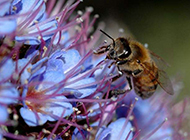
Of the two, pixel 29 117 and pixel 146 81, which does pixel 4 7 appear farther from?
pixel 146 81

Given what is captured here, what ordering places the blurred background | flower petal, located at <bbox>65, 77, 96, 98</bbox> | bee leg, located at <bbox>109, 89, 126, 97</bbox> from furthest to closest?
the blurred background < bee leg, located at <bbox>109, 89, 126, 97</bbox> < flower petal, located at <bbox>65, 77, 96, 98</bbox>

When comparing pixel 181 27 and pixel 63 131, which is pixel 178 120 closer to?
pixel 63 131

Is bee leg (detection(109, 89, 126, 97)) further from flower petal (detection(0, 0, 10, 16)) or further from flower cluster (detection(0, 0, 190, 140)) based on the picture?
flower petal (detection(0, 0, 10, 16))

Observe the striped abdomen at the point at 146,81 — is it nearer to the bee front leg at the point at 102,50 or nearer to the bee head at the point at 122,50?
the bee head at the point at 122,50

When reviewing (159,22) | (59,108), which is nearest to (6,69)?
(59,108)

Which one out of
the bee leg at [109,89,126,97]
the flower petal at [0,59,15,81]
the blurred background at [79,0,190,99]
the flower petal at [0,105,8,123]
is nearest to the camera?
the flower petal at [0,105,8,123]

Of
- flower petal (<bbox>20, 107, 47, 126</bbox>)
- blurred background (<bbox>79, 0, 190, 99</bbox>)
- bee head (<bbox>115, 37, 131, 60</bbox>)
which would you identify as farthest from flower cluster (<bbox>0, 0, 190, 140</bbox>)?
blurred background (<bbox>79, 0, 190, 99</bbox>)
